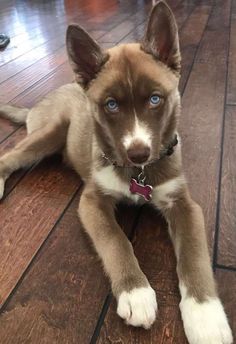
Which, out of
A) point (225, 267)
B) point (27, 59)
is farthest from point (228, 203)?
point (27, 59)

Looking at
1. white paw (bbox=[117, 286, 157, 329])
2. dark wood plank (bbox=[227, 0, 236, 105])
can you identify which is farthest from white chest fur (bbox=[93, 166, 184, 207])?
dark wood plank (bbox=[227, 0, 236, 105])

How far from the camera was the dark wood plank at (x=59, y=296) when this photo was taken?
141 centimetres

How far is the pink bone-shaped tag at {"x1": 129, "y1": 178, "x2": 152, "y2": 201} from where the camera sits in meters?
1.83

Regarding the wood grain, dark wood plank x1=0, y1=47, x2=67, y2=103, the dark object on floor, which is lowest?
the dark object on floor

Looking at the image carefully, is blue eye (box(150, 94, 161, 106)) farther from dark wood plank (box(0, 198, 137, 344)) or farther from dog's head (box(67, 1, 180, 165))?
dark wood plank (box(0, 198, 137, 344))

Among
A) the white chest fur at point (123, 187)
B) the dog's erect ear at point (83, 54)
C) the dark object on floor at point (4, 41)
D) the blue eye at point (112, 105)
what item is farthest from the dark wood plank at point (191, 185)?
the dark object on floor at point (4, 41)

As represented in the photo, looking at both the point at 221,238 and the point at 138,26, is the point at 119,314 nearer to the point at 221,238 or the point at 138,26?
the point at 221,238

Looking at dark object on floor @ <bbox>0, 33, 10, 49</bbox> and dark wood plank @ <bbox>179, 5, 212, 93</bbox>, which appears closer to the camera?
dark wood plank @ <bbox>179, 5, 212, 93</bbox>

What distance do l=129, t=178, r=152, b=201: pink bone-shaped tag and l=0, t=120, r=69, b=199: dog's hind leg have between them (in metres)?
0.78

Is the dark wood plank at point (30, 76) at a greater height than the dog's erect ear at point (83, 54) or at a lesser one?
lesser

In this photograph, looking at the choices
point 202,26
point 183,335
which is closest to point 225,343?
point 183,335

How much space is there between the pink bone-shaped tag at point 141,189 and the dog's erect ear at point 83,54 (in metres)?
0.50

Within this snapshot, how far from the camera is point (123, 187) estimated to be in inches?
74.7

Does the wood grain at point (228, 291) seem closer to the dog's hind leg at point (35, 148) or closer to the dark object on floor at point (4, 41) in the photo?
the dog's hind leg at point (35, 148)
